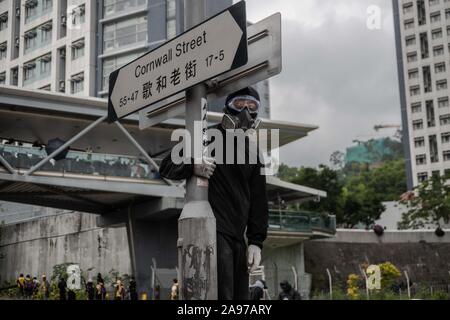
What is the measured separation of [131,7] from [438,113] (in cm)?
4128

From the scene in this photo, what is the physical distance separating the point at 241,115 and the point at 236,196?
50 centimetres

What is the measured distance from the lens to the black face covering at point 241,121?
4195 millimetres

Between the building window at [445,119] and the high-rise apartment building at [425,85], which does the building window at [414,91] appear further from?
the building window at [445,119]

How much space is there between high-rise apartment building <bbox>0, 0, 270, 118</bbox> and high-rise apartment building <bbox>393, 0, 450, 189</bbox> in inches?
1542

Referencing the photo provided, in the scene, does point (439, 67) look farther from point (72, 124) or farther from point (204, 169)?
point (204, 169)

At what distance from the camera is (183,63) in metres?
4.08

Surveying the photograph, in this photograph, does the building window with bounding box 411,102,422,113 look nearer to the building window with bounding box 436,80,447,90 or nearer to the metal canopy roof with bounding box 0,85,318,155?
the building window with bounding box 436,80,447,90

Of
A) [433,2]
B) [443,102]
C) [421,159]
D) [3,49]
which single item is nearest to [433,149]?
[421,159]

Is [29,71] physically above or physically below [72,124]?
above

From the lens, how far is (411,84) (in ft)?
258

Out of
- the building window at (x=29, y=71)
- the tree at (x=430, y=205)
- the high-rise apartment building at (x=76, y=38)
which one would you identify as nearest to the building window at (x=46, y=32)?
the high-rise apartment building at (x=76, y=38)

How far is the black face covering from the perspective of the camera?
4.20 meters

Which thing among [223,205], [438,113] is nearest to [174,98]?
[223,205]
